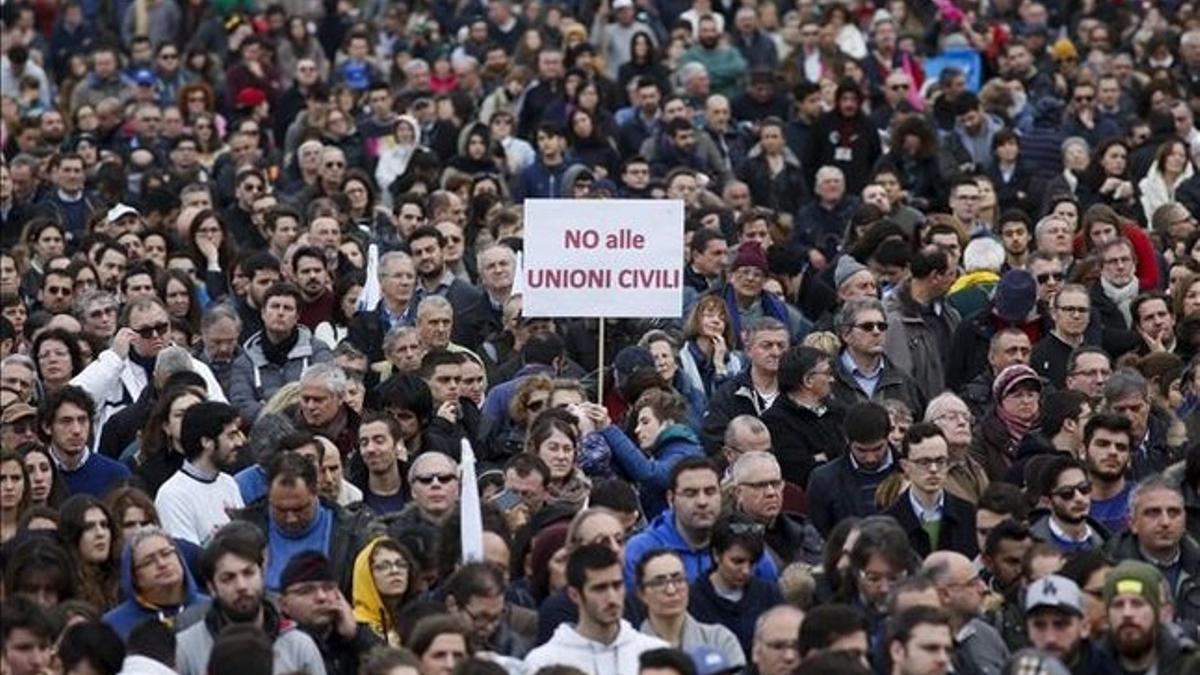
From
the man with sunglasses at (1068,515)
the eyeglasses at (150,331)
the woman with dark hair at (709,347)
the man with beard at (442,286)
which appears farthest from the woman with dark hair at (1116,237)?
the man with sunglasses at (1068,515)

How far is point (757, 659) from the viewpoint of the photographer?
14.2 metres

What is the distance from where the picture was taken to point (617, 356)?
2005 centimetres

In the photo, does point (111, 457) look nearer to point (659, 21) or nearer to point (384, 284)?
point (384, 284)

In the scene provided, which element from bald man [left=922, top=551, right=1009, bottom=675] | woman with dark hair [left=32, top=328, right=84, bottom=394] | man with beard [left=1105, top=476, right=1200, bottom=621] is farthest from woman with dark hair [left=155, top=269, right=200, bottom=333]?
bald man [left=922, top=551, right=1009, bottom=675]

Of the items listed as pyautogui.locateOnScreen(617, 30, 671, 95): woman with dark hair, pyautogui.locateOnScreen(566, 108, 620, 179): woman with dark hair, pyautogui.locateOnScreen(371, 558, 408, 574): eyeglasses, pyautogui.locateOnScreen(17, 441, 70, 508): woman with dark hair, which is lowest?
pyautogui.locateOnScreen(371, 558, 408, 574): eyeglasses

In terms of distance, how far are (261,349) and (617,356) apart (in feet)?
6.05

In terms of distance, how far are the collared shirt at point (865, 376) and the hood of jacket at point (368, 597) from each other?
4494 millimetres

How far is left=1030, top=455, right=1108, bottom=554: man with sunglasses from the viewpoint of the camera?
1614 cm

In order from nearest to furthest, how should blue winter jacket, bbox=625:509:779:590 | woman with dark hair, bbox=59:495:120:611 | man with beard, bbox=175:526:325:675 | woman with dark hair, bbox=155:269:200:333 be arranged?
man with beard, bbox=175:526:325:675 < woman with dark hair, bbox=59:495:120:611 < blue winter jacket, bbox=625:509:779:590 < woman with dark hair, bbox=155:269:200:333

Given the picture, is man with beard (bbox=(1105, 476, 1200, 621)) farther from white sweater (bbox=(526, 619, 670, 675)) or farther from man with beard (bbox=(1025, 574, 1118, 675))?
white sweater (bbox=(526, 619, 670, 675))

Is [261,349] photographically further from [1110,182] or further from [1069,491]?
[1110,182]

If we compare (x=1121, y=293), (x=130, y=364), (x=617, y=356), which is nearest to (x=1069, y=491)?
(x=617, y=356)

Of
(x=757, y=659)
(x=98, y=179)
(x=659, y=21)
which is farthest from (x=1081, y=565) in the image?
(x=659, y=21)

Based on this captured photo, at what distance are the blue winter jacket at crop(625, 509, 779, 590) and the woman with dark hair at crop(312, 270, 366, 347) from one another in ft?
18.8
